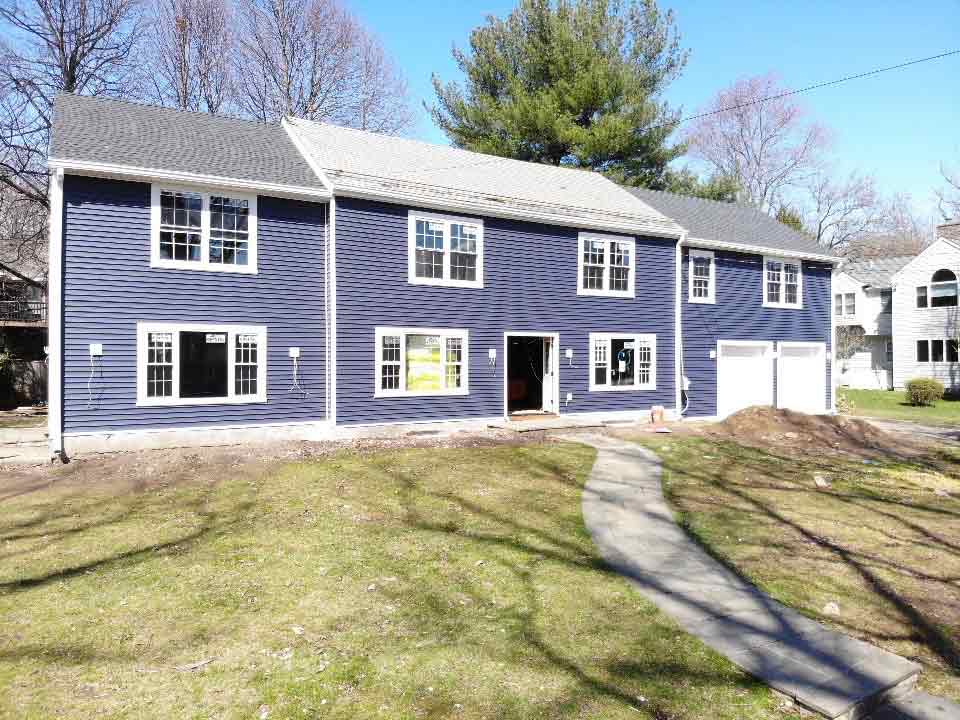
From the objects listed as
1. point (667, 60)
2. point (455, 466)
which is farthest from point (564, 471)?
point (667, 60)

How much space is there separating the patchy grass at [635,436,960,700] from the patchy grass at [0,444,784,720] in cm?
185

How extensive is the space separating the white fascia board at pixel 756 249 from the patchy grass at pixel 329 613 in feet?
42.8

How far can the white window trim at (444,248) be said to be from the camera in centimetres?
1566

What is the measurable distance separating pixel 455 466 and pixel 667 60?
28.5 m

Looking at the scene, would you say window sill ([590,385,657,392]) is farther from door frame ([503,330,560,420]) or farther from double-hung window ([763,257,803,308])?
double-hung window ([763,257,803,308])

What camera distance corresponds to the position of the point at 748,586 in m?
6.79

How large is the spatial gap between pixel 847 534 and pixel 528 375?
37.5 feet

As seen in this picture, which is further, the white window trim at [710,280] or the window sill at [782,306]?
the window sill at [782,306]

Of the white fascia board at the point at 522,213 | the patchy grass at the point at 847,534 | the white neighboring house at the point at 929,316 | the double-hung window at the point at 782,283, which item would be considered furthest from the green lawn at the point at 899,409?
the white fascia board at the point at 522,213

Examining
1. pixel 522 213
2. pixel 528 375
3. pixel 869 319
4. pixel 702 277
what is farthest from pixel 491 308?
pixel 869 319

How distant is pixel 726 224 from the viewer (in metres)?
22.9

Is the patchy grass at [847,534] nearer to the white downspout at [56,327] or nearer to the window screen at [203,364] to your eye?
the window screen at [203,364]

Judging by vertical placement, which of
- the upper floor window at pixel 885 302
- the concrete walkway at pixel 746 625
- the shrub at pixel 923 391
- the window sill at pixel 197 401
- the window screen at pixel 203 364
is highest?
the upper floor window at pixel 885 302

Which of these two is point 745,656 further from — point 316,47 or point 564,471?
point 316,47
